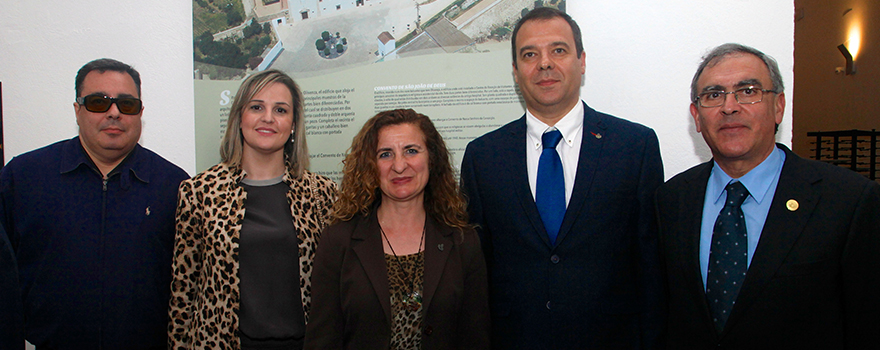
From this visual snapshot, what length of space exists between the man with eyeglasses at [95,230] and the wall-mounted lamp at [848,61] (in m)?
8.61

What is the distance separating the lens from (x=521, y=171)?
1.88 meters

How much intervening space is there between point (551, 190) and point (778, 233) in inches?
29.2

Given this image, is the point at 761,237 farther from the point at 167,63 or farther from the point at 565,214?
the point at 167,63

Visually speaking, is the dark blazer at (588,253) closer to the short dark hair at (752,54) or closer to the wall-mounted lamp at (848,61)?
the short dark hair at (752,54)

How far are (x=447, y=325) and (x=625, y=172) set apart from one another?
0.91 metres

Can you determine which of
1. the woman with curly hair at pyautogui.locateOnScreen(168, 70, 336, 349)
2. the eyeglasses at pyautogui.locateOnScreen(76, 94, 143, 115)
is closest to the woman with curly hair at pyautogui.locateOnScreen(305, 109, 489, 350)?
the woman with curly hair at pyautogui.locateOnScreen(168, 70, 336, 349)

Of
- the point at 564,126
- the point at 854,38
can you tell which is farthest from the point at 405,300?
the point at 854,38

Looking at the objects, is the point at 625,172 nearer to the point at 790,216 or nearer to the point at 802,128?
the point at 790,216

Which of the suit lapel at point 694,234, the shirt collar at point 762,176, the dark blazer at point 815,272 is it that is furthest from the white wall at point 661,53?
the dark blazer at point 815,272

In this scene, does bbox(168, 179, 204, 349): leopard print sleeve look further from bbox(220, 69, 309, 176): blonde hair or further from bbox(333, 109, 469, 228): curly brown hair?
bbox(333, 109, 469, 228): curly brown hair

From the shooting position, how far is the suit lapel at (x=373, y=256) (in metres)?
1.73

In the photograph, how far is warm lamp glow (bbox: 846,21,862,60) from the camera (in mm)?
6541

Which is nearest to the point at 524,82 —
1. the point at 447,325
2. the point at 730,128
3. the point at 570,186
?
the point at 570,186

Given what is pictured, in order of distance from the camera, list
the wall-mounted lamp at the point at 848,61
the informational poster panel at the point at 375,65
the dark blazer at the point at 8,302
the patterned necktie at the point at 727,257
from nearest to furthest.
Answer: the dark blazer at the point at 8,302
the patterned necktie at the point at 727,257
the informational poster panel at the point at 375,65
the wall-mounted lamp at the point at 848,61
